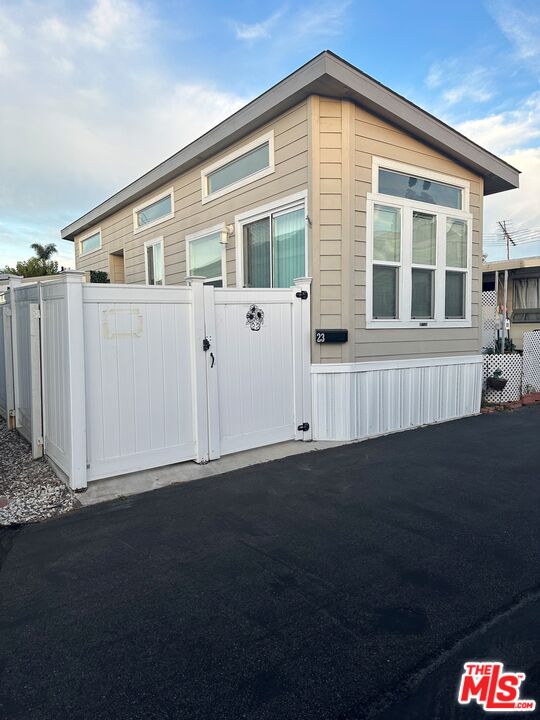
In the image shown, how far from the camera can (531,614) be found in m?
2.22

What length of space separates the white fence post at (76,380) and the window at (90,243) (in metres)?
8.89

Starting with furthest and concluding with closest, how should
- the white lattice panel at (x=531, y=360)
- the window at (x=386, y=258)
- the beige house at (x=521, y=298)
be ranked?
the beige house at (x=521, y=298) < the white lattice panel at (x=531, y=360) < the window at (x=386, y=258)

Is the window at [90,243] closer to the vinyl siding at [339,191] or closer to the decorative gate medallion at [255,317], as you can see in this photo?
the vinyl siding at [339,191]

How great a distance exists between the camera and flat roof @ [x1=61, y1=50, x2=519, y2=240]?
5062mm

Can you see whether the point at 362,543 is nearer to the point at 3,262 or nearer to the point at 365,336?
the point at 365,336

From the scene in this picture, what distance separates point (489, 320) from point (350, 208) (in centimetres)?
690

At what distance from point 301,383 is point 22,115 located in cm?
848

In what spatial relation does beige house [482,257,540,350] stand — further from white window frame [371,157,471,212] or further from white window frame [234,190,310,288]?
white window frame [234,190,310,288]

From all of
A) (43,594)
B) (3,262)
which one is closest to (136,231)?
(43,594)

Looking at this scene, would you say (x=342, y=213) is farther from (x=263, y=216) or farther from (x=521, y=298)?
(x=521, y=298)

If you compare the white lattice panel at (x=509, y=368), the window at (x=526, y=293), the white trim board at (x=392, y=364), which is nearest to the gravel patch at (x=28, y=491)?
the white trim board at (x=392, y=364)

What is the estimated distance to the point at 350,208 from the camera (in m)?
5.50

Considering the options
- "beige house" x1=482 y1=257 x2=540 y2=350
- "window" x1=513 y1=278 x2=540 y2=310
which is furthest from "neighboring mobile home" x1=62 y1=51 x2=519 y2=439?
"window" x1=513 y1=278 x2=540 y2=310

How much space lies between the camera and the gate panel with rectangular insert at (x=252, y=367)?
482 centimetres
